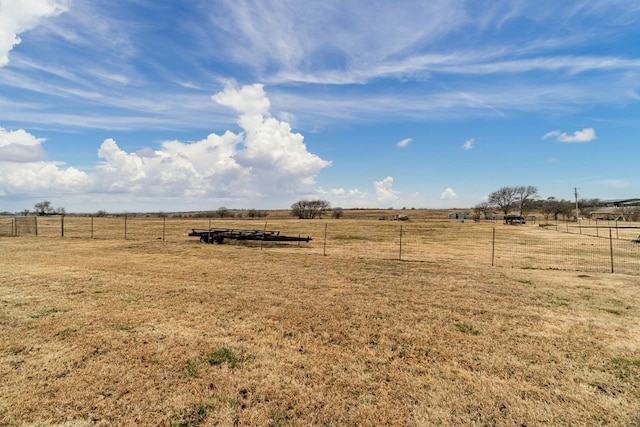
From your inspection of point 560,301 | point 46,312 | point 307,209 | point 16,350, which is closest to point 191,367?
point 16,350

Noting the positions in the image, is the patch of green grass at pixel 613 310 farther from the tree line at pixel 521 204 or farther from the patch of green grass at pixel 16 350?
the tree line at pixel 521 204

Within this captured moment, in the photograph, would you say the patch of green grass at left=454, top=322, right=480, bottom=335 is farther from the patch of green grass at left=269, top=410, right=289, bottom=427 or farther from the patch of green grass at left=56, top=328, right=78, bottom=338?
the patch of green grass at left=56, top=328, right=78, bottom=338

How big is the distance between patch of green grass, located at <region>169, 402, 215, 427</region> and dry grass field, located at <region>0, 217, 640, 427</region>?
0.08 feet

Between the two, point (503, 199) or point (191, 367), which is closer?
point (191, 367)

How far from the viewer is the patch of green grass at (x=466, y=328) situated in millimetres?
6340

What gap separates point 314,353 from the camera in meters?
5.33

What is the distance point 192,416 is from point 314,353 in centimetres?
215

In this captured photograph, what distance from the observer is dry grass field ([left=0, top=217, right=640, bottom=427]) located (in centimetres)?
382

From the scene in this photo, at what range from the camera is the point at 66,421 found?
3566mm

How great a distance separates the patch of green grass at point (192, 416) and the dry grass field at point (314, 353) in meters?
0.02

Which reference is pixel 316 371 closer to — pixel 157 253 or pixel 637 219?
pixel 157 253

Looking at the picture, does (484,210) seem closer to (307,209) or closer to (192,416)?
(307,209)

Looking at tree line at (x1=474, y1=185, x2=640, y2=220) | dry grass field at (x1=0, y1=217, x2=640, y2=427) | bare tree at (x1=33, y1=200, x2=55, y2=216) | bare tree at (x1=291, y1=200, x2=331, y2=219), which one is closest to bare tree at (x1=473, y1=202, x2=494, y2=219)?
tree line at (x1=474, y1=185, x2=640, y2=220)

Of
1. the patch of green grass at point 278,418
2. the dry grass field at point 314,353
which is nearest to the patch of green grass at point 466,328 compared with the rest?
the dry grass field at point 314,353
